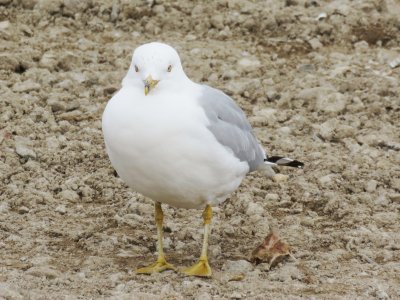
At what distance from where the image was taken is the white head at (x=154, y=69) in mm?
4961

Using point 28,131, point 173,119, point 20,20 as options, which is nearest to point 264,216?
point 173,119

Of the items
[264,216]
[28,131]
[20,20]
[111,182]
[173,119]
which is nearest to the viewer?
[173,119]

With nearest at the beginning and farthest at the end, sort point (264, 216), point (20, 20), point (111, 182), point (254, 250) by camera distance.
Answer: point (254, 250), point (264, 216), point (111, 182), point (20, 20)

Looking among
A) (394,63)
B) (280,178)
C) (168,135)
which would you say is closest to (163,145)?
(168,135)

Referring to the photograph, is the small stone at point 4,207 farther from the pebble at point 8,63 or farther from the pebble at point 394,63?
the pebble at point 394,63

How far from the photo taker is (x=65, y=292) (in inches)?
192

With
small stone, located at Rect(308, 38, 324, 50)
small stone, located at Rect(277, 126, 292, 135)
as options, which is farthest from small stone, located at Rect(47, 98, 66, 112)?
small stone, located at Rect(308, 38, 324, 50)

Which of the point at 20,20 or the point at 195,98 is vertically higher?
the point at 195,98

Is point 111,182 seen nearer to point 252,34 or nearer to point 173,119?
point 173,119

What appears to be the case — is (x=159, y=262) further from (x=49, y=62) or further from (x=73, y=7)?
(x=73, y=7)

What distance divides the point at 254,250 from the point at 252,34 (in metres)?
4.45

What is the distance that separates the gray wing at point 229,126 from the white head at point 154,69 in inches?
8.6

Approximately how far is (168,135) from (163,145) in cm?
6

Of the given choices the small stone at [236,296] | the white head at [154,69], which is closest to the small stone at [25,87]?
the white head at [154,69]
